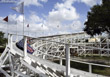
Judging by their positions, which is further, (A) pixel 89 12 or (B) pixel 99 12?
(A) pixel 89 12

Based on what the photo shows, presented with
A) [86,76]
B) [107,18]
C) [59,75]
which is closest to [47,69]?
[59,75]

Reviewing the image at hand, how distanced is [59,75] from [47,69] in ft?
1.62

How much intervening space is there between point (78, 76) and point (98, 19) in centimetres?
901

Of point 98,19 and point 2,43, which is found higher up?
point 98,19

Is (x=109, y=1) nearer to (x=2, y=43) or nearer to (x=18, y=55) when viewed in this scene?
(x=18, y=55)

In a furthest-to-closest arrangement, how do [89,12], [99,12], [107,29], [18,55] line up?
[89,12] → [107,29] → [99,12] → [18,55]

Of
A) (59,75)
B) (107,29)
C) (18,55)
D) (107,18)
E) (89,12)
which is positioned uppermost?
(89,12)

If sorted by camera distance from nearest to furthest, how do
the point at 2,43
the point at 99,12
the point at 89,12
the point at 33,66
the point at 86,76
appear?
the point at 86,76 → the point at 33,66 → the point at 99,12 → the point at 89,12 → the point at 2,43

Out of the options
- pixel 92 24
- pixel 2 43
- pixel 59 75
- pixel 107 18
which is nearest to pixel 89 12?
pixel 92 24

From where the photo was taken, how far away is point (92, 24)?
40.6 feet

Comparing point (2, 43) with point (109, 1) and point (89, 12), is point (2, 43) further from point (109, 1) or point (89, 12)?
point (109, 1)

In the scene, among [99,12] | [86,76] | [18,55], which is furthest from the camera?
[99,12]

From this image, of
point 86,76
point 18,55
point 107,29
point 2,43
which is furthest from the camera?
point 2,43

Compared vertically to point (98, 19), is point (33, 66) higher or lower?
lower
